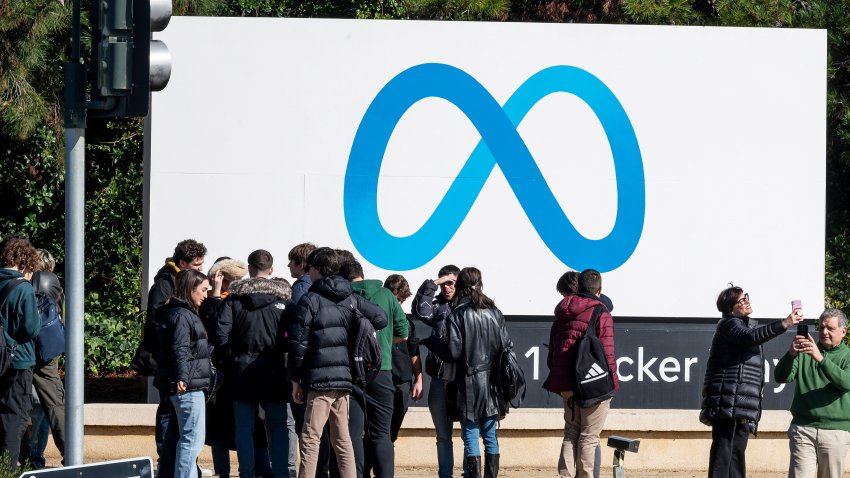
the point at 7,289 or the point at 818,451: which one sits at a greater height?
the point at 7,289

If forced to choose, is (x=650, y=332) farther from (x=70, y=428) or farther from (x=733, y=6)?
(x=70, y=428)

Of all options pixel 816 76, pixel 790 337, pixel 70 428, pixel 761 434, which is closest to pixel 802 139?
pixel 816 76

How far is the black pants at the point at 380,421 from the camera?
899cm

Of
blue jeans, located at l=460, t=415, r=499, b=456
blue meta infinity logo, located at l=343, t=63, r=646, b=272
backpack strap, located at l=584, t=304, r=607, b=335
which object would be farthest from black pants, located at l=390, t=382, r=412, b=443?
blue meta infinity logo, located at l=343, t=63, r=646, b=272

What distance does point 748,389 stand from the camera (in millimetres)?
8570

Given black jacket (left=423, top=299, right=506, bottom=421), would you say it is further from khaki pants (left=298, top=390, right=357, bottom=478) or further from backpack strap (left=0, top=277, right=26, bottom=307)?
backpack strap (left=0, top=277, right=26, bottom=307)

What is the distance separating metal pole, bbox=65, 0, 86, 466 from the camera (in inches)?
237

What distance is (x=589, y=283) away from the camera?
9.23 meters

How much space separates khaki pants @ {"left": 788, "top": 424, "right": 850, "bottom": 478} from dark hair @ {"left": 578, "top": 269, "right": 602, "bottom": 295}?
5.84ft

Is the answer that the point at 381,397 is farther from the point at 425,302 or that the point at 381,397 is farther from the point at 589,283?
the point at 589,283

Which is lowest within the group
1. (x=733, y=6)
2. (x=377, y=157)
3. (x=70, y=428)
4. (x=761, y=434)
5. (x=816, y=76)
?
(x=761, y=434)

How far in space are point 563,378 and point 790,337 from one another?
370 cm

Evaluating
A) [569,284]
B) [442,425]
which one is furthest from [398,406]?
[569,284]

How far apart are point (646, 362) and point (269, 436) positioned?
427 cm
